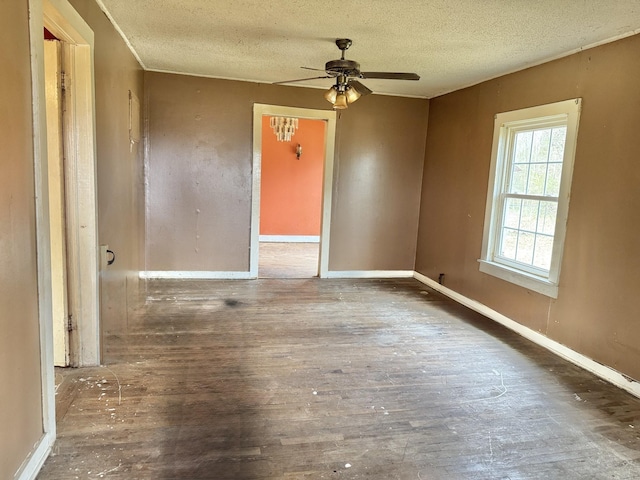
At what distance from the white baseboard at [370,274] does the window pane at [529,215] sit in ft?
7.06

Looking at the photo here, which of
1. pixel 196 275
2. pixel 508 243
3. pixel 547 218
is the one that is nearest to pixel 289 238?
pixel 196 275

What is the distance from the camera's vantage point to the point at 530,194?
384 centimetres

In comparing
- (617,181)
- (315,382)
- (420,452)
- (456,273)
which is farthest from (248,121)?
(420,452)

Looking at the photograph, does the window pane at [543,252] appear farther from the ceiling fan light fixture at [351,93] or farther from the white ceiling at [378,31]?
the ceiling fan light fixture at [351,93]

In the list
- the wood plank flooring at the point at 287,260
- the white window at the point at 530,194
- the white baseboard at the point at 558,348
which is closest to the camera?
the white baseboard at the point at 558,348

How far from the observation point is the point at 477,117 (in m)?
4.51

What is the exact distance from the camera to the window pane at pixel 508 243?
159 inches

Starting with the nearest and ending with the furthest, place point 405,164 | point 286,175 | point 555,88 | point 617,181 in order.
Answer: point 617,181, point 555,88, point 405,164, point 286,175

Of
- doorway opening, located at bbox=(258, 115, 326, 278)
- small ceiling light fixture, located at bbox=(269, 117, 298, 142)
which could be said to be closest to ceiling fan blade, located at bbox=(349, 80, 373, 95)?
small ceiling light fixture, located at bbox=(269, 117, 298, 142)

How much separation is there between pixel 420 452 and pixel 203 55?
3765 millimetres

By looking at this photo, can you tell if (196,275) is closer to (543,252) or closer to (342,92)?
(342,92)

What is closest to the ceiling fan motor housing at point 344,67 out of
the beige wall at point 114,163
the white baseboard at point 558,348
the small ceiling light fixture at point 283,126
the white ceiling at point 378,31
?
the white ceiling at point 378,31

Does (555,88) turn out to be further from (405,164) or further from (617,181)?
(405,164)

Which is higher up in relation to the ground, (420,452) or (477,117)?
(477,117)
